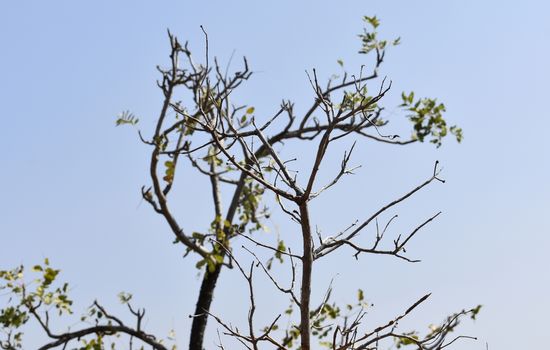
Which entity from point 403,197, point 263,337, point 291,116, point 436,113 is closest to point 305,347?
point 263,337

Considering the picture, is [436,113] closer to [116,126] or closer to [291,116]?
[291,116]

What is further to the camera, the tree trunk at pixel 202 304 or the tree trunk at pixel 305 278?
the tree trunk at pixel 202 304

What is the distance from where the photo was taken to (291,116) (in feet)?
22.0

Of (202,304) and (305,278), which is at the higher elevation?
(202,304)

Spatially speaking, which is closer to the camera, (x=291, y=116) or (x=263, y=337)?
(x=263, y=337)

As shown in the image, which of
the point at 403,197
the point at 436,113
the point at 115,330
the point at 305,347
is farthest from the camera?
the point at 115,330

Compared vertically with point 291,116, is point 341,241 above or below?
below

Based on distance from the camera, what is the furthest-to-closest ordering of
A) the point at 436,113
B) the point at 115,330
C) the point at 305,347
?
the point at 115,330
the point at 436,113
the point at 305,347

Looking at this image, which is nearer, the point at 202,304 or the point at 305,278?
the point at 305,278

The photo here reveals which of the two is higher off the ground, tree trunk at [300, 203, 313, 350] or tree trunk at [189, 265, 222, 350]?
tree trunk at [189, 265, 222, 350]

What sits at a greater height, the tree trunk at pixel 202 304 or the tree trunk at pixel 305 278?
the tree trunk at pixel 202 304

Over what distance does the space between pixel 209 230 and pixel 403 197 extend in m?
3.93

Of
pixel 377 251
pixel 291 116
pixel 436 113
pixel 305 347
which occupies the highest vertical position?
pixel 291 116

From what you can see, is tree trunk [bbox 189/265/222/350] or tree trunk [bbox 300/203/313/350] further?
tree trunk [bbox 189/265/222/350]
